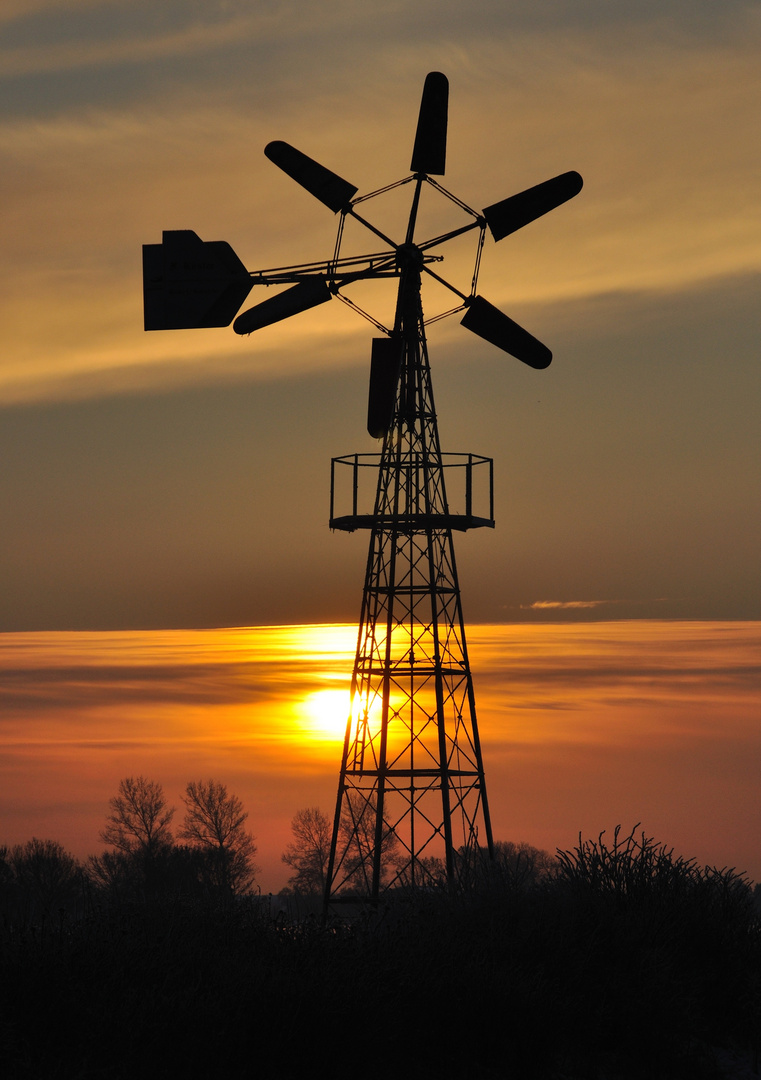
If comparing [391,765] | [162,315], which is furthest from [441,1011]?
[162,315]

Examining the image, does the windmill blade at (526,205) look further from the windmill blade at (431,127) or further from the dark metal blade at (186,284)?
the dark metal blade at (186,284)

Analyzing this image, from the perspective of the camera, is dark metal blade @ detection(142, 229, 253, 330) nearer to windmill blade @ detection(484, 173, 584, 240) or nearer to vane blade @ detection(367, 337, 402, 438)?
vane blade @ detection(367, 337, 402, 438)

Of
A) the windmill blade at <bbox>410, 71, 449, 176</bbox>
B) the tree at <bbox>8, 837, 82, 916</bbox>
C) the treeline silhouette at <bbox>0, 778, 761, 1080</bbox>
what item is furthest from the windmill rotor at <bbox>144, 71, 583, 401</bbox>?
the tree at <bbox>8, 837, 82, 916</bbox>

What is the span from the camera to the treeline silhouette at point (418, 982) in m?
16.7

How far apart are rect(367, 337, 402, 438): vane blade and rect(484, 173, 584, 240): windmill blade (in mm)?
3815

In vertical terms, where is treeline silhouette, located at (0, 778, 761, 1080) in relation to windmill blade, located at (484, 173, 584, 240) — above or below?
below

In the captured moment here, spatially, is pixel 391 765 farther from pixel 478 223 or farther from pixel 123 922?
pixel 478 223

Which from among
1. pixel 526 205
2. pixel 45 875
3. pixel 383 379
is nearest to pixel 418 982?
pixel 383 379

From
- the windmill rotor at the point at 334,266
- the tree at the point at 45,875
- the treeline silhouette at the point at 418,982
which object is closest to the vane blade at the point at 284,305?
the windmill rotor at the point at 334,266

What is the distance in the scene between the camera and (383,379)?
2945 centimetres

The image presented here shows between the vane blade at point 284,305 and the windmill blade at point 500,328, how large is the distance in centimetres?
364

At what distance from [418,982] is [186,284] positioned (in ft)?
58.6

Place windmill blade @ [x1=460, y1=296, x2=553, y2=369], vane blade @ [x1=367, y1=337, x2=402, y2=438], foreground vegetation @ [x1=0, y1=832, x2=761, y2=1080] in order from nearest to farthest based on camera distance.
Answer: foreground vegetation @ [x1=0, y1=832, x2=761, y2=1080] < vane blade @ [x1=367, y1=337, x2=402, y2=438] < windmill blade @ [x1=460, y1=296, x2=553, y2=369]

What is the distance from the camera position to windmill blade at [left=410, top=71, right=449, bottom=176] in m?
29.6
